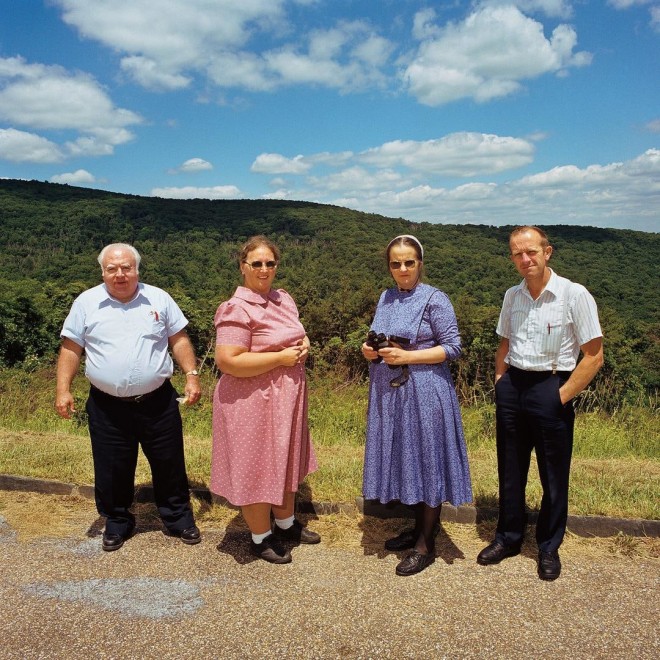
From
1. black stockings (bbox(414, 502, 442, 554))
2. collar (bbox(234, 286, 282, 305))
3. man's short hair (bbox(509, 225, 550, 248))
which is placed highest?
man's short hair (bbox(509, 225, 550, 248))

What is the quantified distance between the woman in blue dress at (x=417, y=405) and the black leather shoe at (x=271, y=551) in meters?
0.72

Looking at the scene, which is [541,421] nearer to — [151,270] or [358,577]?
[358,577]

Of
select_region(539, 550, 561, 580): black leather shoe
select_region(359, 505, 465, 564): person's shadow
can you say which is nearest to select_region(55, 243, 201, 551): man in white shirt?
select_region(359, 505, 465, 564): person's shadow

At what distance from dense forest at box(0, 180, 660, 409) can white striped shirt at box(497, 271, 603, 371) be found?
976mm

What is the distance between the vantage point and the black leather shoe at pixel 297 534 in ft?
12.5

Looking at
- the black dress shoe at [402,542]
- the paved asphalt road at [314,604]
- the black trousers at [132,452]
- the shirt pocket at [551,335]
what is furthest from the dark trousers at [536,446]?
the black trousers at [132,452]

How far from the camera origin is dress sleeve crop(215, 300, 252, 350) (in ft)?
10.8

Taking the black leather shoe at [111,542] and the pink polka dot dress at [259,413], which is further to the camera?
the black leather shoe at [111,542]

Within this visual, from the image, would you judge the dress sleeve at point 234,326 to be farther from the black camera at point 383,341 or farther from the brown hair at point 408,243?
the brown hair at point 408,243

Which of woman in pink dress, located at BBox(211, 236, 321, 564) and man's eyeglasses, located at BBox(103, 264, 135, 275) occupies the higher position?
man's eyeglasses, located at BBox(103, 264, 135, 275)

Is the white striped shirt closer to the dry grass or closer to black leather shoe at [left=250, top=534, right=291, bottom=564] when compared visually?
the dry grass

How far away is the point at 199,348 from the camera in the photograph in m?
12.2

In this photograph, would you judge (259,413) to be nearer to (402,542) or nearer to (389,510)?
(402,542)

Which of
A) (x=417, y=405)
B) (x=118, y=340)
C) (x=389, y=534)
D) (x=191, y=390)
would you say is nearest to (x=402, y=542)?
(x=389, y=534)
